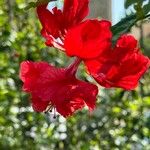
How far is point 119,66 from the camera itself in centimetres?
88

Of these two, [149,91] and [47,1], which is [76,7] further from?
[149,91]

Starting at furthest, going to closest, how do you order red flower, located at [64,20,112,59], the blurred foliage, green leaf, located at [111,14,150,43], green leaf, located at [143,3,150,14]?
the blurred foliage → green leaf, located at [143,3,150,14] → green leaf, located at [111,14,150,43] → red flower, located at [64,20,112,59]

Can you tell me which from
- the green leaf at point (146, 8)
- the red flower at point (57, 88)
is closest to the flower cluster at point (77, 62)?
the red flower at point (57, 88)

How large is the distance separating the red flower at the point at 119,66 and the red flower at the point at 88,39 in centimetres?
2

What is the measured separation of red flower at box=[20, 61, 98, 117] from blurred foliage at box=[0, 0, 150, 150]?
218cm

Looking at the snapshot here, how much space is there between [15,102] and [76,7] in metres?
2.46

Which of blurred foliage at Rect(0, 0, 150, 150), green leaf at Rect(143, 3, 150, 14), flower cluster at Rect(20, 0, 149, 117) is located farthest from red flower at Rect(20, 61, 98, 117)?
blurred foliage at Rect(0, 0, 150, 150)

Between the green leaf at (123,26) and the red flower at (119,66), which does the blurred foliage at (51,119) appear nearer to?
the green leaf at (123,26)

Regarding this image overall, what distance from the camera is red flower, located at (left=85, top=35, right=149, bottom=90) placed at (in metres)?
0.87

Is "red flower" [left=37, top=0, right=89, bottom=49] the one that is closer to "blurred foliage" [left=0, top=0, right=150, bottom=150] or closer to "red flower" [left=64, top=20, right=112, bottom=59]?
"red flower" [left=64, top=20, right=112, bottom=59]

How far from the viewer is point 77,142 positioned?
366cm

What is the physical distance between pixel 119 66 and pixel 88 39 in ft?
0.22

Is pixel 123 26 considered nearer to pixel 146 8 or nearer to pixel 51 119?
pixel 146 8

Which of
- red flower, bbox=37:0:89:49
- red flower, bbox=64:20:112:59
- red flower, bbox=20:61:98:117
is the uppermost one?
red flower, bbox=37:0:89:49
